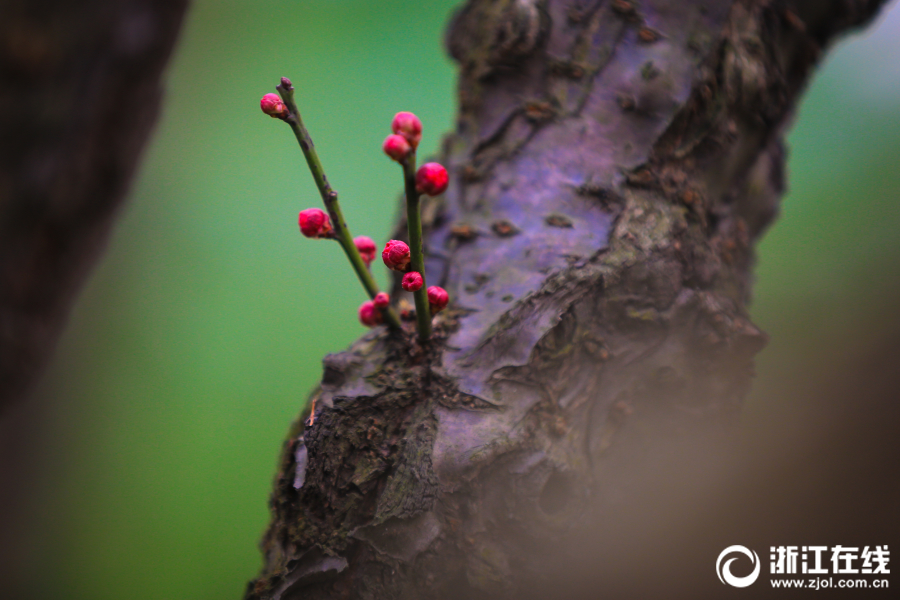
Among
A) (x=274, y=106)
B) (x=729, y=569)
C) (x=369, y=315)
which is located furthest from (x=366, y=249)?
(x=729, y=569)

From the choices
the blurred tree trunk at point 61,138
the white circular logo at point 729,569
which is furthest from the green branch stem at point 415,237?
the blurred tree trunk at point 61,138

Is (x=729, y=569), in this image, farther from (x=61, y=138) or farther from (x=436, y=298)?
(x=61, y=138)

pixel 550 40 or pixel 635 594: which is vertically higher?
pixel 550 40

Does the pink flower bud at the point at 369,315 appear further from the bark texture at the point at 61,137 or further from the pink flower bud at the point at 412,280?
the bark texture at the point at 61,137

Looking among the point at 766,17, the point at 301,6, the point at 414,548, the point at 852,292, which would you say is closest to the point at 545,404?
the point at 414,548

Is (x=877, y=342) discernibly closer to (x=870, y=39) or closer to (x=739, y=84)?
(x=739, y=84)

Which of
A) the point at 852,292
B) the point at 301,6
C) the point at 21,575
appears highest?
the point at 301,6

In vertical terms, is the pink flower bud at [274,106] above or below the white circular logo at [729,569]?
above

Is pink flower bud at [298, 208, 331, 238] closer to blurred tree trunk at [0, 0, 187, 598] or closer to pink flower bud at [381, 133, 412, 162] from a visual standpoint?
pink flower bud at [381, 133, 412, 162]
